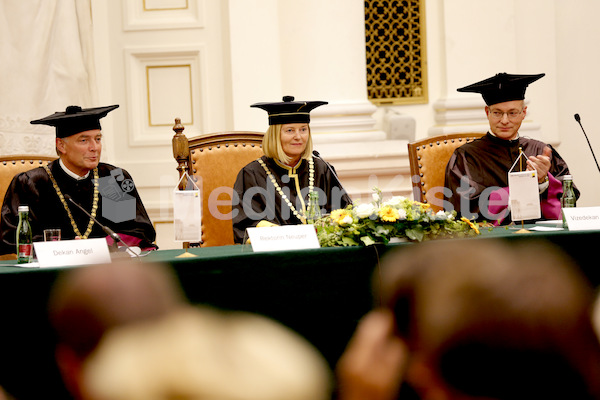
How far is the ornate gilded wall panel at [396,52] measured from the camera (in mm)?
5824

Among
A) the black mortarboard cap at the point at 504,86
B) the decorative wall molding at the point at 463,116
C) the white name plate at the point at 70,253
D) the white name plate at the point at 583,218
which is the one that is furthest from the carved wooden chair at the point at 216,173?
the decorative wall molding at the point at 463,116

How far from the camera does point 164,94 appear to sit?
5.35 m

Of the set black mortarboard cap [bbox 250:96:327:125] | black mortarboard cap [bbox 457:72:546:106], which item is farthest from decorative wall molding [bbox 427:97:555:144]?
black mortarboard cap [bbox 250:96:327:125]

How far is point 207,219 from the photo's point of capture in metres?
3.81

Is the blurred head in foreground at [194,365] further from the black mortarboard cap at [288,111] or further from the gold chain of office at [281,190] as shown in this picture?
the black mortarboard cap at [288,111]

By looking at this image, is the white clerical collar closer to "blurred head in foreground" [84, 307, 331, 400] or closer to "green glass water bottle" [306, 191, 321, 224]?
"green glass water bottle" [306, 191, 321, 224]

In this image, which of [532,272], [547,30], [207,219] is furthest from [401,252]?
[547,30]

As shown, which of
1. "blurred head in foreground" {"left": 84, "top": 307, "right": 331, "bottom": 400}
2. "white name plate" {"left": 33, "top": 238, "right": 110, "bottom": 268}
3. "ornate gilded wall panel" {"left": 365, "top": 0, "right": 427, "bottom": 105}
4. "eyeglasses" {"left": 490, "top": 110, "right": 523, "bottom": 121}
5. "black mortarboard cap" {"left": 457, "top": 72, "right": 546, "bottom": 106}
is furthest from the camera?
"ornate gilded wall panel" {"left": 365, "top": 0, "right": 427, "bottom": 105}

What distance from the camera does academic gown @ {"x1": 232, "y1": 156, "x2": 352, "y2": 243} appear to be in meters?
3.49

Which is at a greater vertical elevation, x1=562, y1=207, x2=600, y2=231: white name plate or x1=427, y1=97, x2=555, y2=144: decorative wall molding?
x1=427, y1=97, x2=555, y2=144: decorative wall molding

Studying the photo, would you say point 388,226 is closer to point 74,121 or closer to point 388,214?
point 388,214

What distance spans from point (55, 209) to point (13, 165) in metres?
0.35

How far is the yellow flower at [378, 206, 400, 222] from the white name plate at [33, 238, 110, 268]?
91cm

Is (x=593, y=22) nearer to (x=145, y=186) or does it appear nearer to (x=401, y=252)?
(x=145, y=186)
